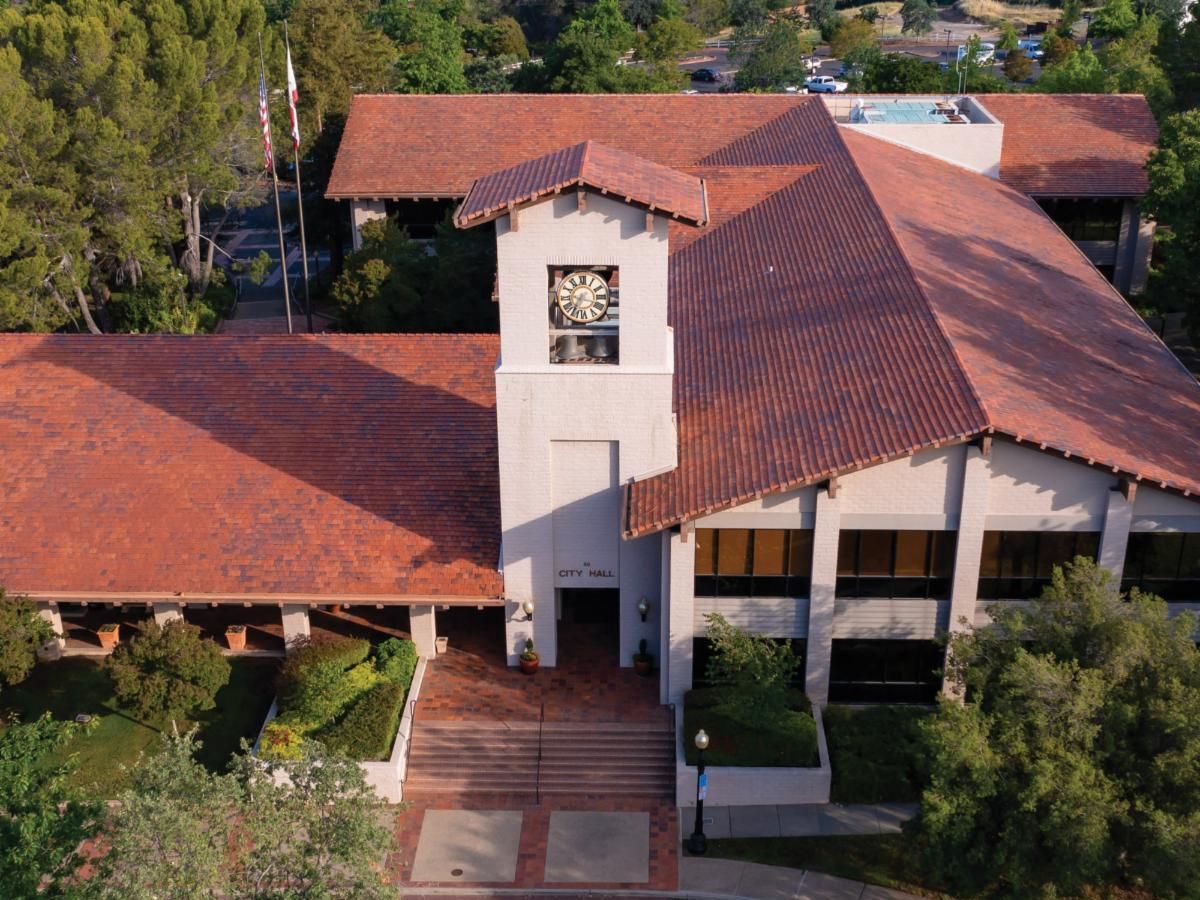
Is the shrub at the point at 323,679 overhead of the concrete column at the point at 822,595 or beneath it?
beneath

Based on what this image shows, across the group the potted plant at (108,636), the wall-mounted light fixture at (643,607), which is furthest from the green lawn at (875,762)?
the potted plant at (108,636)

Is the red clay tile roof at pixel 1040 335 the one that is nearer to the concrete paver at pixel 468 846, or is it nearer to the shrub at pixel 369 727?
the concrete paver at pixel 468 846

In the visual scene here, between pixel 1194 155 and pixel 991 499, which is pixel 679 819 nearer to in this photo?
pixel 991 499

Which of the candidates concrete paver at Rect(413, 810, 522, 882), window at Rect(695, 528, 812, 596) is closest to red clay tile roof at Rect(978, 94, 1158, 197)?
window at Rect(695, 528, 812, 596)

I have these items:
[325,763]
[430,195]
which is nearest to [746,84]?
[430,195]

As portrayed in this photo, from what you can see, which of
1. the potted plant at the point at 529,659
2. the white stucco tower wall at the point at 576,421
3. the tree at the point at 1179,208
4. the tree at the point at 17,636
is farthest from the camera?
the tree at the point at 1179,208

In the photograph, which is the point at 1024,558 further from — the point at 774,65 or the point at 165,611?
the point at 774,65

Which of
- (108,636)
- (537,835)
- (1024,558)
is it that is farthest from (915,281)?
(108,636)

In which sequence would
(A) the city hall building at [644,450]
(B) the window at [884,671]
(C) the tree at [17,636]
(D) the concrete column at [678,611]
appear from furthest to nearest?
(B) the window at [884,671] < (C) the tree at [17,636] < (D) the concrete column at [678,611] < (A) the city hall building at [644,450]
